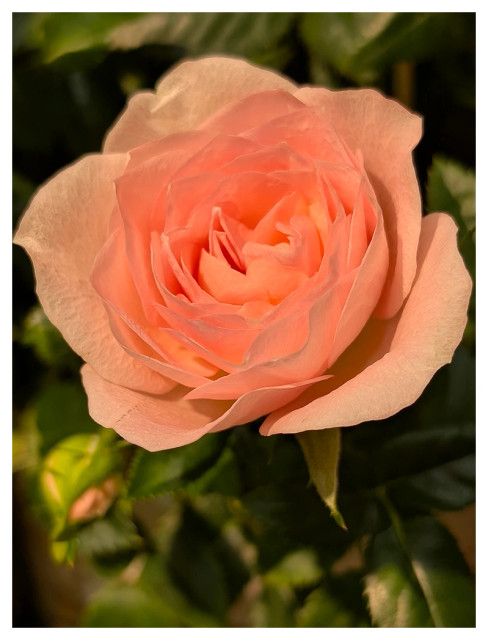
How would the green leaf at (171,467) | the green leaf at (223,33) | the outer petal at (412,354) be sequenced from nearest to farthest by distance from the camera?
the outer petal at (412,354), the green leaf at (171,467), the green leaf at (223,33)

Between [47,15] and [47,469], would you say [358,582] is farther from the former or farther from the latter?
[47,15]

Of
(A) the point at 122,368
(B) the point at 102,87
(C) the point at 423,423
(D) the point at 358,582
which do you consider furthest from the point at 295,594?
(B) the point at 102,87

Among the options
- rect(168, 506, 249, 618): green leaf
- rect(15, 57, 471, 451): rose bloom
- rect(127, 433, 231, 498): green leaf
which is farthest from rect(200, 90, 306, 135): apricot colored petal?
rect(168, 506, 249, 618): green leaf

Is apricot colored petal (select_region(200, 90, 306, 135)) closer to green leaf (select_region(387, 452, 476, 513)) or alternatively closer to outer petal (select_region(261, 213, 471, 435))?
outer petal (select_region(261, 213, 471, 435))

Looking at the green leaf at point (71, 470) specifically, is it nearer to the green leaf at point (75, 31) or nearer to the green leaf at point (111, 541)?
the green leaf at point (111, 541)

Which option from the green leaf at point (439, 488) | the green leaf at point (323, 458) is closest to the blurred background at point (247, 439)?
the green leaf at point (439, 488)

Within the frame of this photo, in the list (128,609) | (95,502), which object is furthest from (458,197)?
(128,609)
